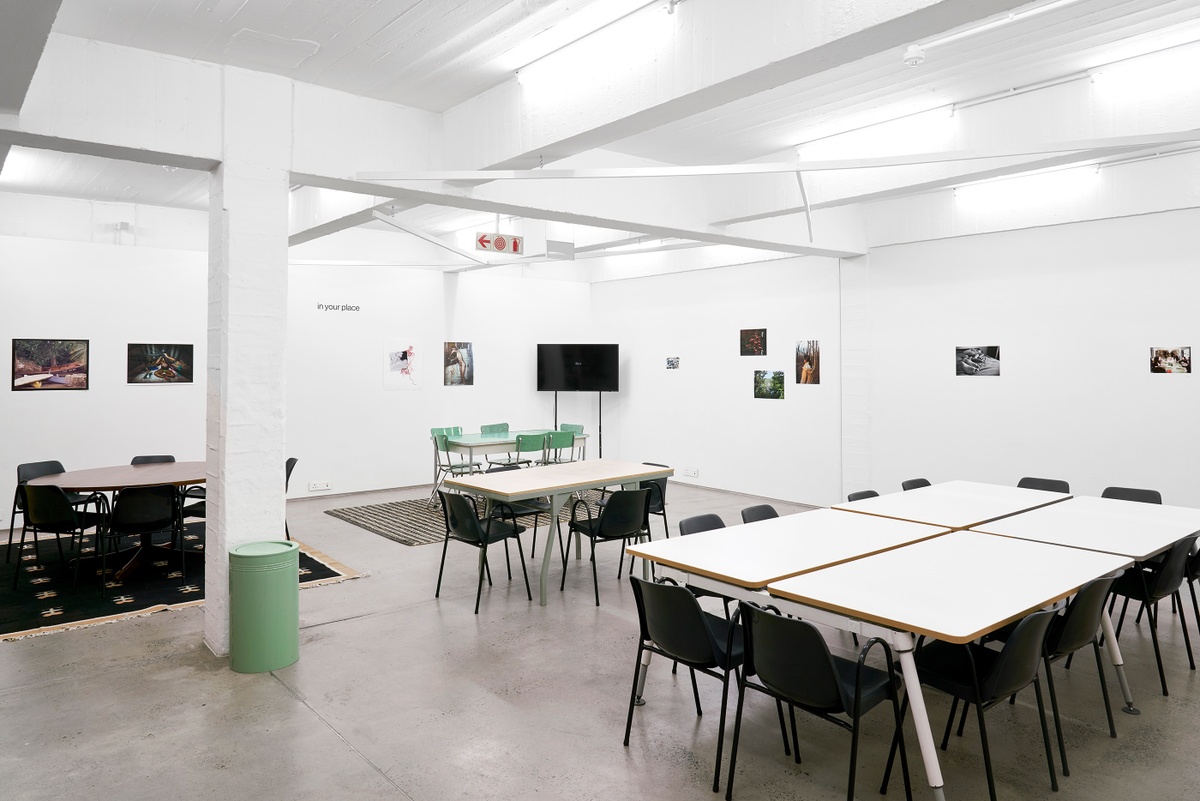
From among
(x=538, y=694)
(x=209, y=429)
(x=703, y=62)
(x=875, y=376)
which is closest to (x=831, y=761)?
(x=538, y=694)

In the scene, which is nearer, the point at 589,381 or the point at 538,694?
the point at 538,694

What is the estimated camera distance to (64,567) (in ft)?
20.7

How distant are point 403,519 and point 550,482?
10.4 ft

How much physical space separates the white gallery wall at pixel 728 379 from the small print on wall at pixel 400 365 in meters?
3.15

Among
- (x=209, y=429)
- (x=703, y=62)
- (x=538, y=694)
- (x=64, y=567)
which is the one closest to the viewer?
(x=703, y=62)

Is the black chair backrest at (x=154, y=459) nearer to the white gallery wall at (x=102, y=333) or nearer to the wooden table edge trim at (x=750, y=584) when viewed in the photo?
the white gallery wall at (x=102, y=333)

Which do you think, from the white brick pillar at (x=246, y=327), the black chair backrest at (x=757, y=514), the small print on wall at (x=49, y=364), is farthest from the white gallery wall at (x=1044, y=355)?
the small print on wall at (x=49, y=364)

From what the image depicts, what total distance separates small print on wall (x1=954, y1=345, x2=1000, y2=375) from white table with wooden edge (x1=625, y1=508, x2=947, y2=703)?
3.76 m

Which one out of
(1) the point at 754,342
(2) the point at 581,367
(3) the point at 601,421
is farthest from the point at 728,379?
(3) the point at 601,421

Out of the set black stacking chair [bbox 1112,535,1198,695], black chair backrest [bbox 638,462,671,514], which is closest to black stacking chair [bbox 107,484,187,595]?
black chair backrest [bbox 638,462,671,514]

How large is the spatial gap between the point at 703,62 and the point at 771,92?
174 cm

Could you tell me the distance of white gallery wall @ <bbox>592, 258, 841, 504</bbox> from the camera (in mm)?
9234

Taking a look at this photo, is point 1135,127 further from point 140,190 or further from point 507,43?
point 140,190

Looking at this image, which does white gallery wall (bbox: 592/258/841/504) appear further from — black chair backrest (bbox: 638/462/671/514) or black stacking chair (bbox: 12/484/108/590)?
black stacking chair (bbox: 12/484/108/590)
